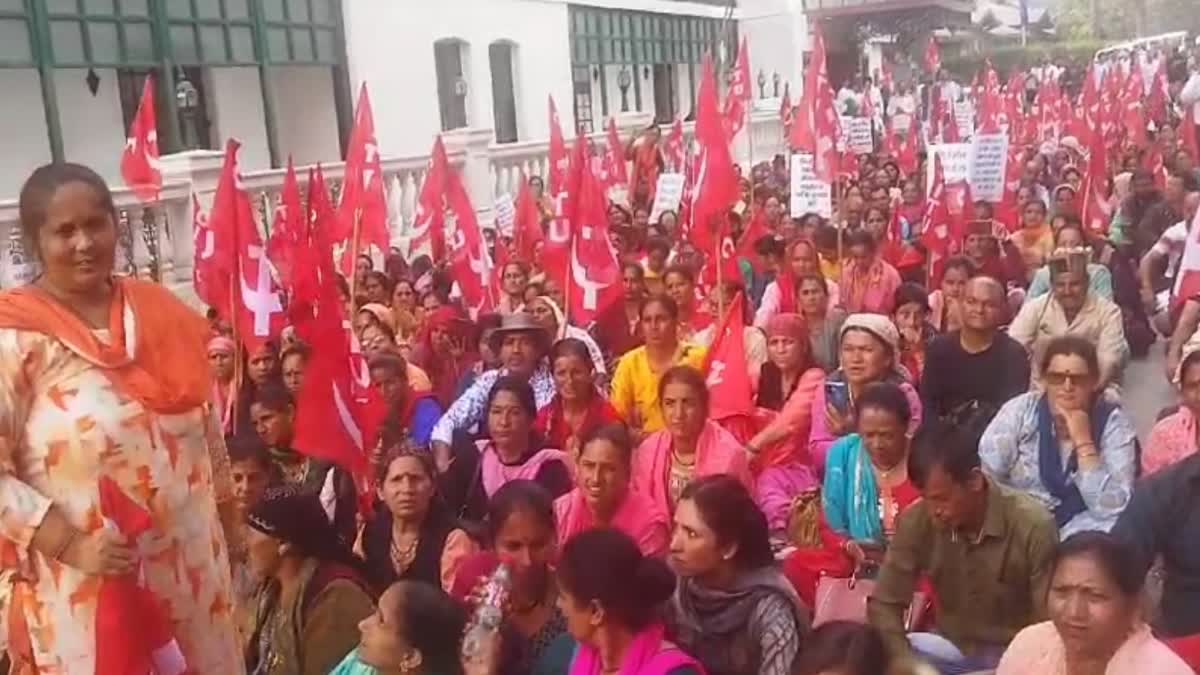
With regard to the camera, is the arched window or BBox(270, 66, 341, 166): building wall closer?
BBox(270, 66, 341, 166): building wall

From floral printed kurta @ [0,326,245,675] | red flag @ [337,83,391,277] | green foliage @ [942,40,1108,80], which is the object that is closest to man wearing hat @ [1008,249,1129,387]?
red flag @ [337,83,391,277]

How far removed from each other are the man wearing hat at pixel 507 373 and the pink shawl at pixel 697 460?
682 mm

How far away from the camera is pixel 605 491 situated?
3799 mm

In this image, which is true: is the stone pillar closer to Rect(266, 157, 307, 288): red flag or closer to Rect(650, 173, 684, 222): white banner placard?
Rect(650, 173, 684, 222): white banner placard

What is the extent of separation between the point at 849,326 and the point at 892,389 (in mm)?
727

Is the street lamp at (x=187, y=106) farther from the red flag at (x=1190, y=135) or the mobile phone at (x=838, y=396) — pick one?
the mobile phone at (x=838, y=396)

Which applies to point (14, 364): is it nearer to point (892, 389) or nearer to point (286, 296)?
point (892, 389)

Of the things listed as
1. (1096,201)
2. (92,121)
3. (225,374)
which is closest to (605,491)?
(225,374)

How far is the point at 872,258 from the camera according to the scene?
7.38 m

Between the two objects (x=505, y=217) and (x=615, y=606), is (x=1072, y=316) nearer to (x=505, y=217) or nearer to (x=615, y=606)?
(x=615, y=606)

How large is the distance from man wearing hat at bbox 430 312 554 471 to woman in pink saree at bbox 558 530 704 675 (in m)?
1.80

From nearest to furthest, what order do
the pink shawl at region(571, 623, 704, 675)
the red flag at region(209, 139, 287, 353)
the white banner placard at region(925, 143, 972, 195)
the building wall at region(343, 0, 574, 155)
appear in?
1. the pink shawl at region(571, 623, 704, 675)
2. the red flag at region(209, 139, 287, 353)
3. the white banner placard at region(925, 143, 972, 195)
4. the building wall at region(343, 0, 574, 155)

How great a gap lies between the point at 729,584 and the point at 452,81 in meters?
14.5

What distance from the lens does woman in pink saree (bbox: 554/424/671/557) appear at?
12.4ft
